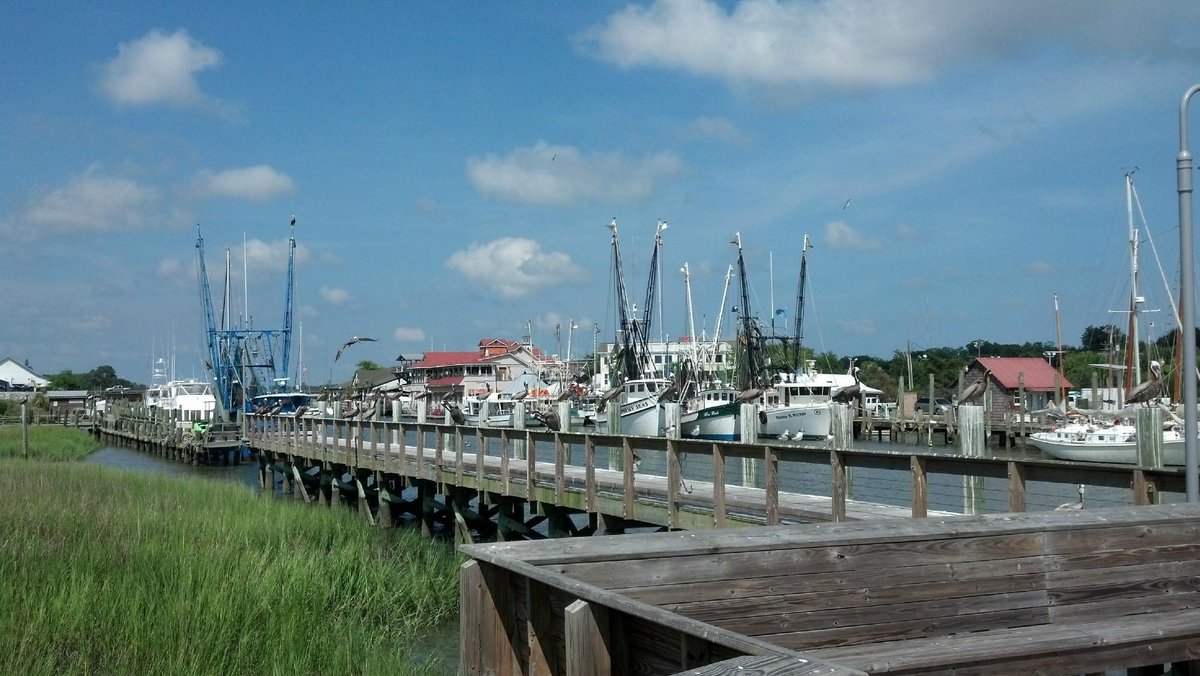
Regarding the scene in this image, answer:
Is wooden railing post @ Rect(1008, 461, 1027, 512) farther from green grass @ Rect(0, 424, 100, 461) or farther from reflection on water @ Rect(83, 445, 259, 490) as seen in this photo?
green grass @ Rect(0, 424, 100, 461)

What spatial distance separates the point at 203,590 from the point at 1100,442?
3365 cm

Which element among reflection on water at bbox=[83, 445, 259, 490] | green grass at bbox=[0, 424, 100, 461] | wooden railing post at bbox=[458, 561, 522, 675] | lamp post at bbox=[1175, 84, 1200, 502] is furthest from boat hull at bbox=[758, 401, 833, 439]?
wooden railing post at bbox=[458, 561, 522, 675]

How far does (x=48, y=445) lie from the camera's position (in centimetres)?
5081

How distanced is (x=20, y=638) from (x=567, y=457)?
8.76 m

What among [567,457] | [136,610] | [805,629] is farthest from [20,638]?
[567,457]

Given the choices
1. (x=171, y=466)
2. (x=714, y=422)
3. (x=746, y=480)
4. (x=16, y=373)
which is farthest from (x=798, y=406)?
(x=16, y=373)

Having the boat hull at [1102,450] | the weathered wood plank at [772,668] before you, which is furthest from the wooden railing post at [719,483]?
the boat hull at [1102,450]

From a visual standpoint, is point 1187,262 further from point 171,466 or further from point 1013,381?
point 1013,381

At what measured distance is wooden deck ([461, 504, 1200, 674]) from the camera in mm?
4473

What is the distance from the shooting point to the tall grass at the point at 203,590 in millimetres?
8703

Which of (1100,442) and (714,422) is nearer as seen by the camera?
(1100,442)

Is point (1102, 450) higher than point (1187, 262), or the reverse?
point (1187, 262)

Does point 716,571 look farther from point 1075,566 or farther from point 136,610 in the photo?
point 136,610

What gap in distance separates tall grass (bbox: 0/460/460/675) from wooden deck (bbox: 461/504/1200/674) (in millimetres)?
4120
